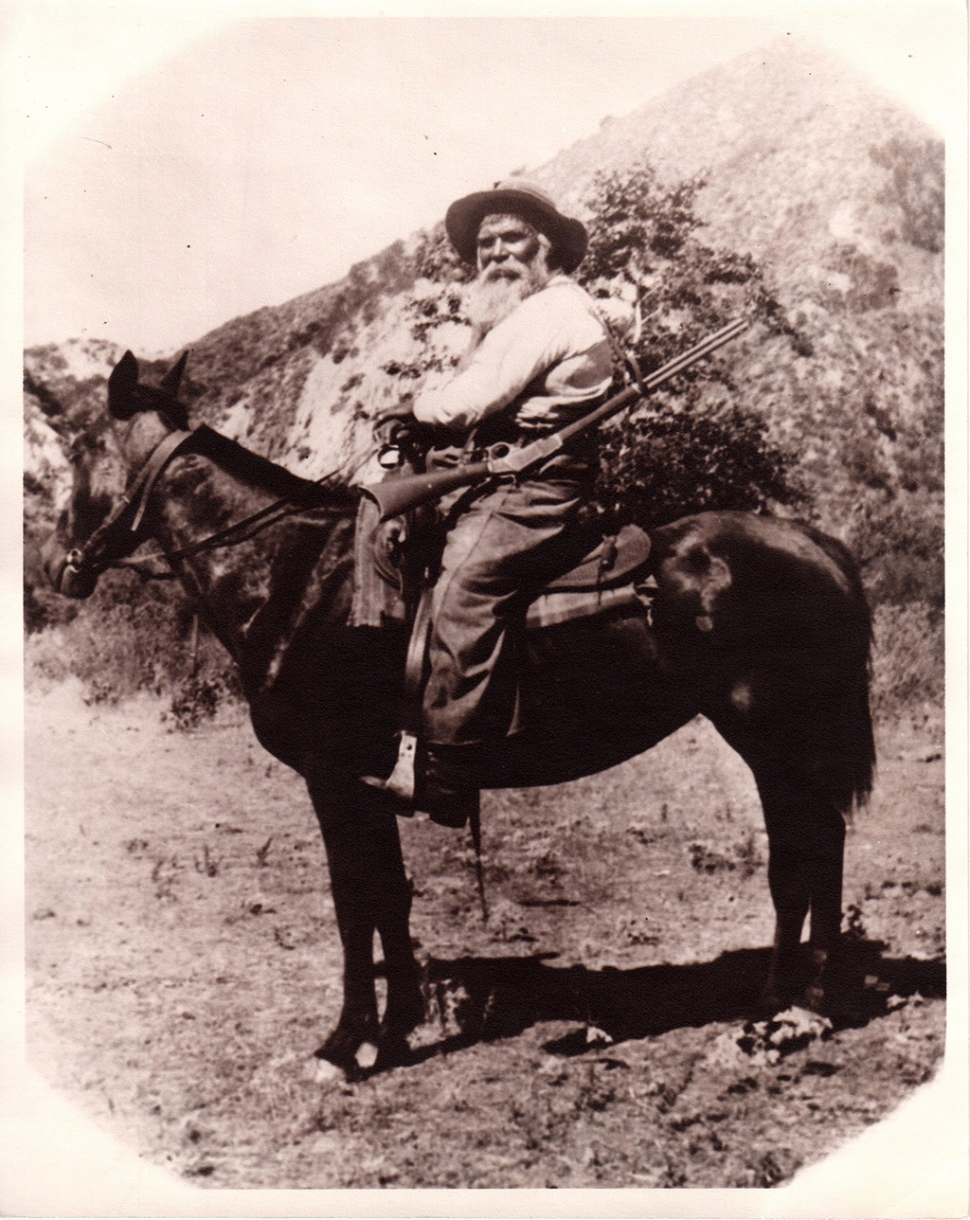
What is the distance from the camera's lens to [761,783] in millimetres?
3809

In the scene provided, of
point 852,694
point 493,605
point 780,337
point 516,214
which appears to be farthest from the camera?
point 780,337

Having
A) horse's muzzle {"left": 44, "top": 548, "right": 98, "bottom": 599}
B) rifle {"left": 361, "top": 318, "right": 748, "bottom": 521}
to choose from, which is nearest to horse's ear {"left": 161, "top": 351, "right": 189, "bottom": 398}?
horse's muzzle {"left": 44, "top": 548, "right": 98, "bottom": 599}

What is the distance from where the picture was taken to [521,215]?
386 centimetres

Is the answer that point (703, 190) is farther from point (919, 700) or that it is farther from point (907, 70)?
point (919, 700)

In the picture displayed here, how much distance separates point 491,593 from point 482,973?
1.35 meters

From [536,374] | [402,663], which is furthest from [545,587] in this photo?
[536,374]

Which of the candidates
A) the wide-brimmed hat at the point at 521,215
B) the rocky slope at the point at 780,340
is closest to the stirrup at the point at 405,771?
the rocky slope at the point at 780,340

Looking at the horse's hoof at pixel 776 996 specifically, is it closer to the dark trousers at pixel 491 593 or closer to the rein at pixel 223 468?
the dark trousers at pixel 491 593

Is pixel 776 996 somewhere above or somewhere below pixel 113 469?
below

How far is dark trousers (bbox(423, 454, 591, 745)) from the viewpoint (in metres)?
3.53

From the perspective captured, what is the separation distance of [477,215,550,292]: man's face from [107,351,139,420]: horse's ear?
1.29 metres

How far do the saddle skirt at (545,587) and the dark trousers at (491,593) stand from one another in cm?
5

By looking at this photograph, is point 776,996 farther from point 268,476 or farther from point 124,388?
point 124,388

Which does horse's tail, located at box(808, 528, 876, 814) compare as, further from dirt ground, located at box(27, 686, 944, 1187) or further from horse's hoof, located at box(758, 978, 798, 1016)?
horse's hoof, located at box(758, 978, 798, 1016)
